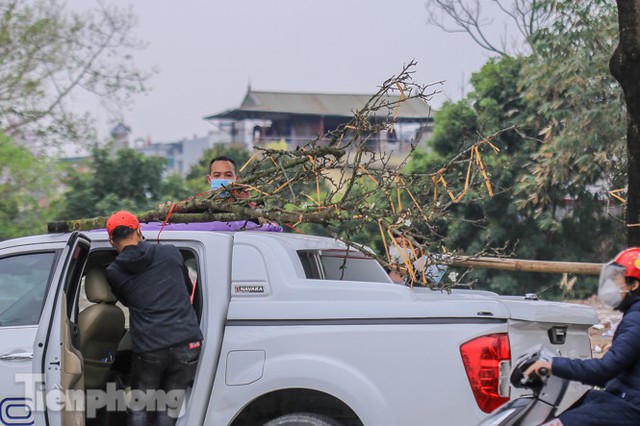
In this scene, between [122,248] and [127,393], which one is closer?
[122,248]

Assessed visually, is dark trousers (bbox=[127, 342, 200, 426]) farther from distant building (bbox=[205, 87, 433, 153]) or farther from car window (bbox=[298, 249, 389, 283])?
distant building (bbox=[205, 87, 433, 153])

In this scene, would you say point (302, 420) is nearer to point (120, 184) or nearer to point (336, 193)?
point (336, 193)

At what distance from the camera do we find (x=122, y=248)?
492cm

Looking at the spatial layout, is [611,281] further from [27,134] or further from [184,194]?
[27,134]

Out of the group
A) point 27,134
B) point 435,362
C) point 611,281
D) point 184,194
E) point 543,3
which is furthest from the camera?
point 27,134

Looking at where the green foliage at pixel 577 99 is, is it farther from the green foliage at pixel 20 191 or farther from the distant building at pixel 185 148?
the distant building at pixel 185 148

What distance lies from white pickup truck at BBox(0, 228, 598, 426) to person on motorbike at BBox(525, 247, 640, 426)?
17.3 inches

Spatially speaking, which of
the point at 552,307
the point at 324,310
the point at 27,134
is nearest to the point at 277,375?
the point at 324,310

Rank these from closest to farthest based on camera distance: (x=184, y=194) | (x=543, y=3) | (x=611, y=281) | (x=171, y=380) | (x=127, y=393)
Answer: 1. (x=611, y=281)
2. (x=171, y=380)
3. (x=127, y=393)
4. (x=543, y=3)
5. (x=184, y=194)

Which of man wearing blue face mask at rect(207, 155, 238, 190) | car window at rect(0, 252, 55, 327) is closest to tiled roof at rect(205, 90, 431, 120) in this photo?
man wearing blue face mask at rect(207, 155, 238, 190)

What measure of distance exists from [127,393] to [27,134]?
43.4 feet

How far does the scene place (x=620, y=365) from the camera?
3693mm

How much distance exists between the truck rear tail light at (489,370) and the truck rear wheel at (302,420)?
80 cm

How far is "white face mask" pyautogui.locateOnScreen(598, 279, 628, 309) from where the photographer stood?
3840mm
